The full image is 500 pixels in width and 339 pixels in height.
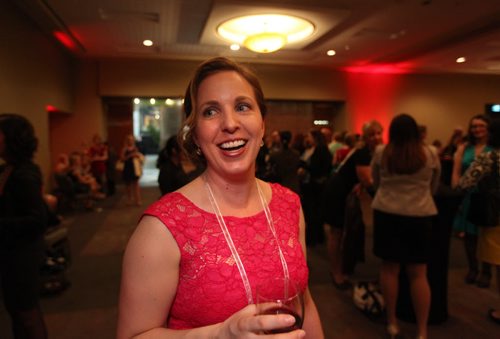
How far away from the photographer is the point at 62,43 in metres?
8.13

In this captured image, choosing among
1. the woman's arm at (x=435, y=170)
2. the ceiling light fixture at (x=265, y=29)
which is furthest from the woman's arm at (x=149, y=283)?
the ceiling light fixture at (x=265, y=29)

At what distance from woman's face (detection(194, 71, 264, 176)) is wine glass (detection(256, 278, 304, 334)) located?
438 mm

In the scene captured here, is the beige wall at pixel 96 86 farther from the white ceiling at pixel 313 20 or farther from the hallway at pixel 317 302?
the hallway at pixel 317 302

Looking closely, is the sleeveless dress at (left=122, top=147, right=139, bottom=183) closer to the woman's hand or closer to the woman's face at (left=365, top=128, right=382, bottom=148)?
the woman's face at (left=365, top=128, right=382, bottom=148)

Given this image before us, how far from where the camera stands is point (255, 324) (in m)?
0.74

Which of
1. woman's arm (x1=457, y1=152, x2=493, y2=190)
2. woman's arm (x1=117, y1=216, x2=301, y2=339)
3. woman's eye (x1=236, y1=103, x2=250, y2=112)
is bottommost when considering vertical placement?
woman's arm (x1=117, y1=216, x2=301, y2=339)

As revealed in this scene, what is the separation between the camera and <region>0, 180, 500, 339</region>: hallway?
2.92 metres

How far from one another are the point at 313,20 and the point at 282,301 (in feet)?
20.8

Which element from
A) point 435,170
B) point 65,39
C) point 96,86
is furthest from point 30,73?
point 435,170

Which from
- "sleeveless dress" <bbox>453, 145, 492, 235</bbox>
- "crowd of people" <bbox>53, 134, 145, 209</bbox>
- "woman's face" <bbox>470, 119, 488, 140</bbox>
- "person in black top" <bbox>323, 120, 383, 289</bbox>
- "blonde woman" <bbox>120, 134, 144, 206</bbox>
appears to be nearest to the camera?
"woman's face" <bbox>470, 119, 488, 140</bbox>

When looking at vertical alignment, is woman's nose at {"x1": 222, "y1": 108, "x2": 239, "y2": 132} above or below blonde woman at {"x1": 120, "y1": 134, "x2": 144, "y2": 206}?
above

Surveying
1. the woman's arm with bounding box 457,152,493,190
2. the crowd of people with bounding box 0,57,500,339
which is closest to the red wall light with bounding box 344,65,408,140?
the crowd of people with bounding box 0,57,500,339

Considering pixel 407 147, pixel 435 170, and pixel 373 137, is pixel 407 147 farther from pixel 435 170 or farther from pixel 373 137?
pixel 373 137

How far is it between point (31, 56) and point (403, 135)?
Answer: 6539mm
